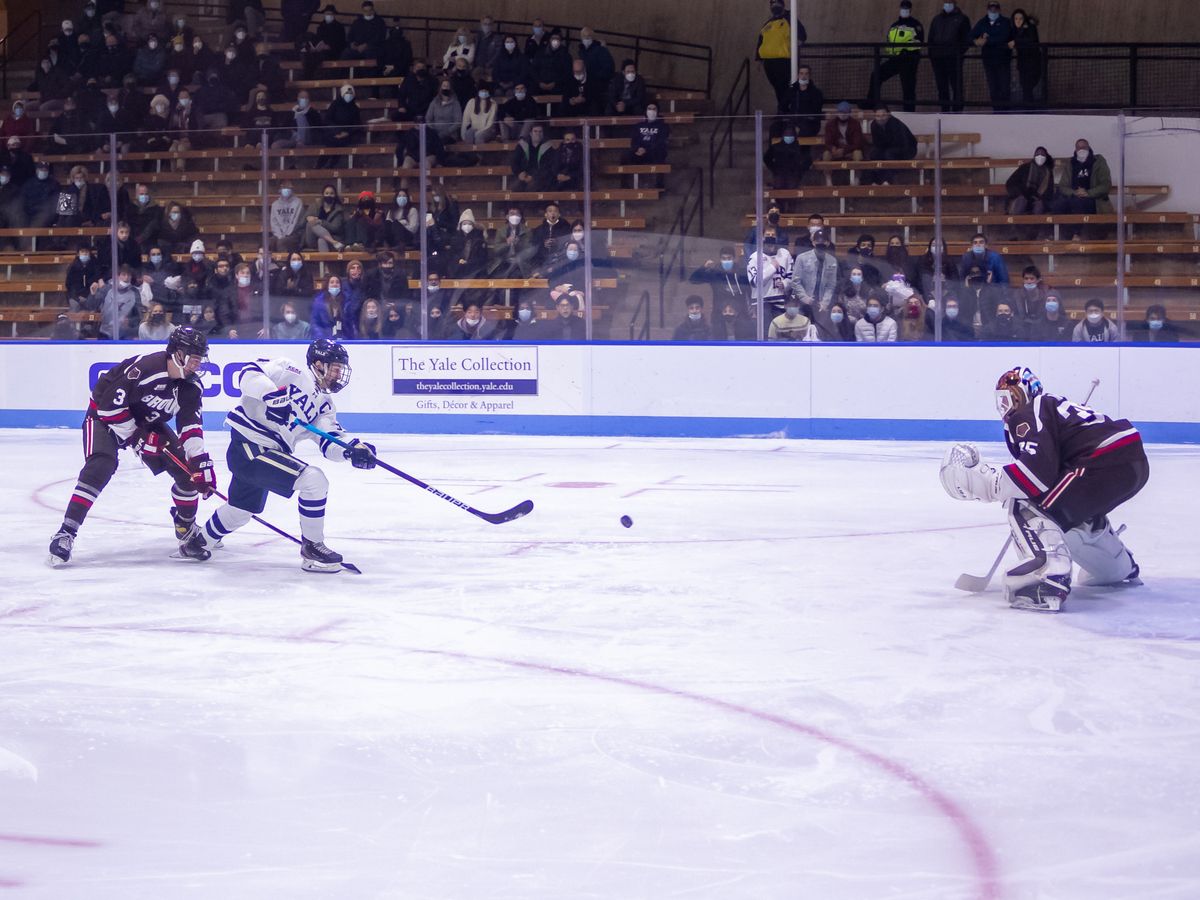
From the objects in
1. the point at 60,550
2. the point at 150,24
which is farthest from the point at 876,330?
the point at 150,24

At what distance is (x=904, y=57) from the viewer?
47.0ft

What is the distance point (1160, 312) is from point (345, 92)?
24.7 ft

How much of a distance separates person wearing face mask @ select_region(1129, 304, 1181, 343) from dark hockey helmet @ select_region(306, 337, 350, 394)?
6.94 metres

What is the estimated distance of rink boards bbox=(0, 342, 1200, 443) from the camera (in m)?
10.5

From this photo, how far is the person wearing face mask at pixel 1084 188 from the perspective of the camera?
1070 cm

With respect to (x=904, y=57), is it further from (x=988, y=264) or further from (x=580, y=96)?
(x=988, y=264)

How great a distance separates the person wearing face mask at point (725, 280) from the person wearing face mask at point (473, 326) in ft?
5.49

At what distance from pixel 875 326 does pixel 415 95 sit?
5414 millimetres

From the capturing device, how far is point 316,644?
4.26 m

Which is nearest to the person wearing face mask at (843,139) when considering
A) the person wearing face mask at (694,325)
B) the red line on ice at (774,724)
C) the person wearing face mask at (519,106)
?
the person wearing face mask at (694,325)

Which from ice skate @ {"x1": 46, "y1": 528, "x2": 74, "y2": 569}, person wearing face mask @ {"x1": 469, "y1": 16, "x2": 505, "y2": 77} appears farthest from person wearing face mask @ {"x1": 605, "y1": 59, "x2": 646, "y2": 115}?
ice skate @ {"x1": 46, "y1": 528, "x2": 74, "y2": 569}

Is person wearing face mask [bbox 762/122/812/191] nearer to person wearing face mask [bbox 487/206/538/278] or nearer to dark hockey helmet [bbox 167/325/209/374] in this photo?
person wearing face mask [bbox 487/206/538/278]

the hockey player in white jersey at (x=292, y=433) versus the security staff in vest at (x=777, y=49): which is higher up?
the security staff in vest at (x=777, y=49)

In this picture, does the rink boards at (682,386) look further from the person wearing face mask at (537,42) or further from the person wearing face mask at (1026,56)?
the person wearing face mask at (1026,56)
